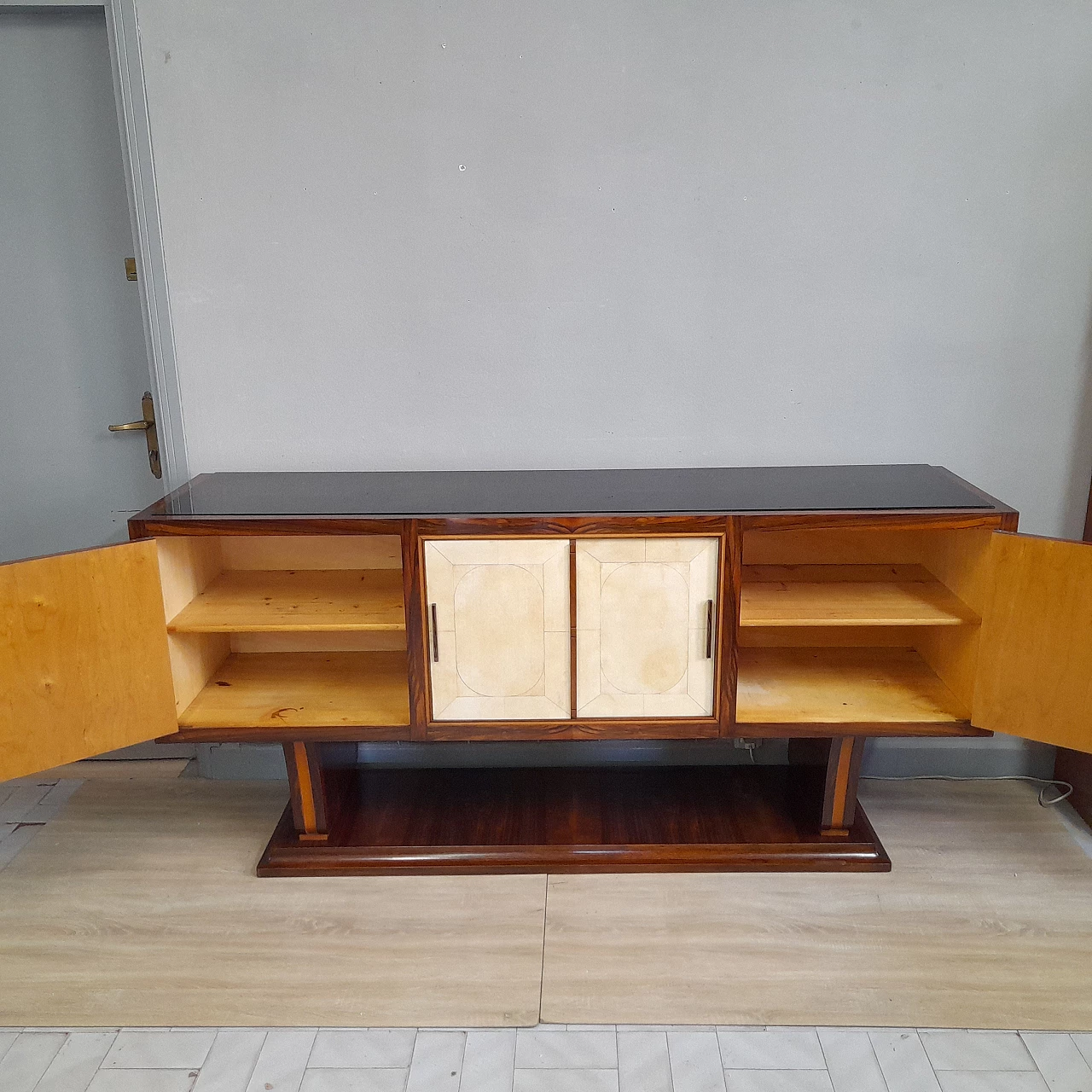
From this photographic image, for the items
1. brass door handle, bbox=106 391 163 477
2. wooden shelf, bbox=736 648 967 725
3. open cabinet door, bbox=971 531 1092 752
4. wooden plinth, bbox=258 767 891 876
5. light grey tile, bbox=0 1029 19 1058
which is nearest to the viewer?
light grey tile, bbox=0 1029 19 1058

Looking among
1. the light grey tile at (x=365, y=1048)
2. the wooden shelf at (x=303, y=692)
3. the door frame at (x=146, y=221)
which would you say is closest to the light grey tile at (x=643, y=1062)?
the light grey tile at (x=365, y=1048)

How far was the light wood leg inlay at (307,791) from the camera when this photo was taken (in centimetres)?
215

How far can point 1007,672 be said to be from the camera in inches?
77.2

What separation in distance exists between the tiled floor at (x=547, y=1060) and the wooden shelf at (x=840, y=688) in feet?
2.11

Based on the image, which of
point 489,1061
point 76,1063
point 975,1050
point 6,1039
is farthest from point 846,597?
point 6,1039

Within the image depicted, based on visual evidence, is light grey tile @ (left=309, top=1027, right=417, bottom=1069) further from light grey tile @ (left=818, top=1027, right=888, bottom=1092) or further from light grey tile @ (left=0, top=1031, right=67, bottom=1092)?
light grey tile @ (left=818, top=1027, right=888, bottom=1092)

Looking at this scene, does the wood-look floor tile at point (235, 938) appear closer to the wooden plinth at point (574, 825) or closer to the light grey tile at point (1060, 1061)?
the wooden plinth at point (574, 825)

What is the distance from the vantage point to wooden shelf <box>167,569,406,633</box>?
2004mm

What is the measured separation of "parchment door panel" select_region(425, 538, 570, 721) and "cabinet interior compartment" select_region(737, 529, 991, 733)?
433 mm

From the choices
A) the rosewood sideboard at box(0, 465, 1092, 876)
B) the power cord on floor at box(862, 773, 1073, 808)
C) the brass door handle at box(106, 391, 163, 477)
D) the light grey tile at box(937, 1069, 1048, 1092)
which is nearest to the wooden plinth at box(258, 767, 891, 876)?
the rosewood sideboard at box(0, 465, 1092, 876)

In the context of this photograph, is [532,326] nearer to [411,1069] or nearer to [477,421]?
[477,421]

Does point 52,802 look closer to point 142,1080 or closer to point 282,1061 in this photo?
point 142,1080

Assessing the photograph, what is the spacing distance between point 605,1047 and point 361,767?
1.15m

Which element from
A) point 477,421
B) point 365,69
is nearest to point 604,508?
point 477,421
